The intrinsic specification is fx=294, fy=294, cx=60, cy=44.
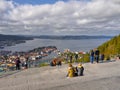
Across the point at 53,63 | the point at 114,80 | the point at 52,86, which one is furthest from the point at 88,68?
the point at 52,86

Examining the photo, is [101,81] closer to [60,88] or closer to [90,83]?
[90,83]

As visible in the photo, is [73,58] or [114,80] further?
[73,58]

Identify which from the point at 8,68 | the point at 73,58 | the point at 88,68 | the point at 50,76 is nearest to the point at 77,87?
the point at 50,76

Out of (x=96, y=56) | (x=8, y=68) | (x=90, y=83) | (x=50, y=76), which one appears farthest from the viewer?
(x=8, y=68)

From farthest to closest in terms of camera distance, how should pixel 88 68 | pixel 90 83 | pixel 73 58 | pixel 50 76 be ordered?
pixel 73 58, pixel 88 68, pixel 50 76, pixel 90 83

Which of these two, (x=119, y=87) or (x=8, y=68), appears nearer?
(x=119, y=87)

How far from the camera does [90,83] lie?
14695mm

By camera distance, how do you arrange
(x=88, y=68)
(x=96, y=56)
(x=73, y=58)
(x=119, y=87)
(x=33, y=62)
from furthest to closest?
(x=73, y=58)
(x=33, y=62)
(x=96, y=56)
(x=88, y=68)
(x=119, y=87)

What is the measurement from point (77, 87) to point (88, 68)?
829 cm

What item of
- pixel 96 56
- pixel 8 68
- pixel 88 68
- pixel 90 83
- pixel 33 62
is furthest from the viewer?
pixel 33 62

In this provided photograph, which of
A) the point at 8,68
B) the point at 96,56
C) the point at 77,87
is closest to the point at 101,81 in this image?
the point at 77,87

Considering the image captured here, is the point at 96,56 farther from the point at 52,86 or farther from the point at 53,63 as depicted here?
the point at 52,86

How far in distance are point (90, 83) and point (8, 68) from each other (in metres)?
12.8

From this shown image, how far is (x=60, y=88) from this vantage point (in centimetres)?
1376
